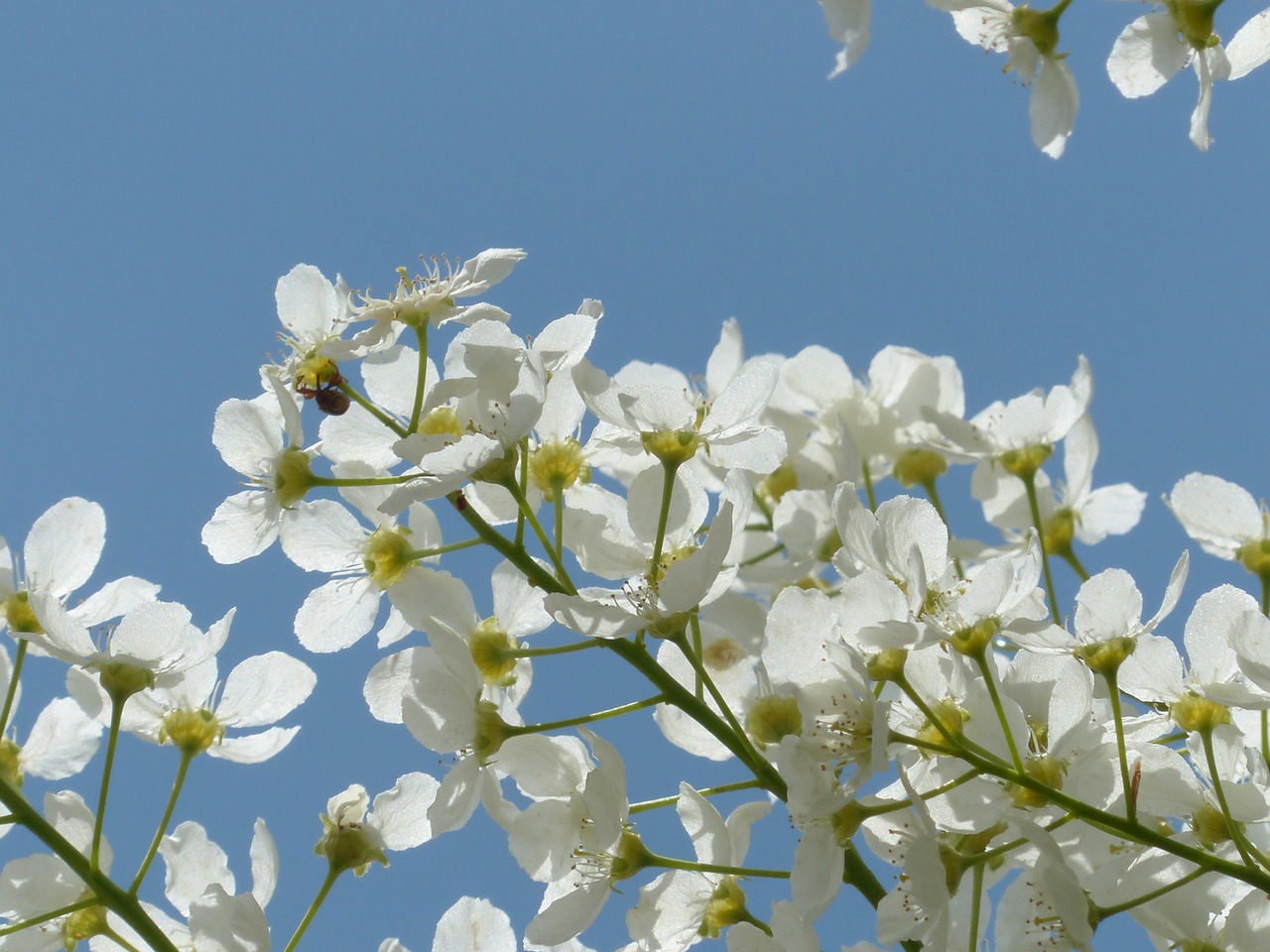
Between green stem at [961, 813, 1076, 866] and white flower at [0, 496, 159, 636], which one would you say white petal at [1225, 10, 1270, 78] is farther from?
white flower at [0, 496, 159, 636]

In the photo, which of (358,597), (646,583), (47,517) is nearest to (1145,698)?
(646,583)

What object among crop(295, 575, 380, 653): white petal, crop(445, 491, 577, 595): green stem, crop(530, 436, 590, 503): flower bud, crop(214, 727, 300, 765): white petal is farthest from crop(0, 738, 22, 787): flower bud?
crop(530, 436, 590, 503): flower bud

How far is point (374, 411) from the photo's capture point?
176cm

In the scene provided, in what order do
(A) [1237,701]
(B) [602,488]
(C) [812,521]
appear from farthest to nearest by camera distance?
(C) [812,521], (B) [602,488], (A) [1237,701]

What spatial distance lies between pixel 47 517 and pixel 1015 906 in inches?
62.8

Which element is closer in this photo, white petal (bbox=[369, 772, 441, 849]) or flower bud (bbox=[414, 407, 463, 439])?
flower bud (bbox=[414, 407, 463, 439])

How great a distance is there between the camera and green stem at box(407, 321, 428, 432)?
165 centimetres

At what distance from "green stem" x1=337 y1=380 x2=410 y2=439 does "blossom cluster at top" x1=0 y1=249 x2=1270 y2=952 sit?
29mm

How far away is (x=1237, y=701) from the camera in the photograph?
1.58 m

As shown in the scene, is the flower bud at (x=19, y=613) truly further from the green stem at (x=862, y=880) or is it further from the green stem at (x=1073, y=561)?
the green stem at (x=1073, y=561)

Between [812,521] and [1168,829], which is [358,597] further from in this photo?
[1168,829]

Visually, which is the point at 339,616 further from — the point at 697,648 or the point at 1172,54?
the point at 1172,54

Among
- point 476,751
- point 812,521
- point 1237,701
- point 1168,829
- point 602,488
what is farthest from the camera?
point 812,521

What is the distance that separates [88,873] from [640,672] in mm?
808
